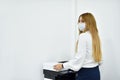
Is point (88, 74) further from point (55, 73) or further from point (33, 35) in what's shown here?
point (33, 35)

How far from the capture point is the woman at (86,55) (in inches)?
82.6

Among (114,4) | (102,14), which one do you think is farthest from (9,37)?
(114,4)

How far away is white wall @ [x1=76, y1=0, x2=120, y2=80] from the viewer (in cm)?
286

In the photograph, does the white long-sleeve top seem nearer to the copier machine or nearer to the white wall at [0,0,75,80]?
the copier machine

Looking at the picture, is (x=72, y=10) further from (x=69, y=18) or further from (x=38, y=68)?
(x=38, y=68)

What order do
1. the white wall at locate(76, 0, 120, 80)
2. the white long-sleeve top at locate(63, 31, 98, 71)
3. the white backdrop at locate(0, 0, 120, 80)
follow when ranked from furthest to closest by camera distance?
the white wall at locate(76, 0, 120, 80), the white backdrop at locate(0, 0, 120, 80), the white long-sleeve top at locate(63, 31, 98, 71)

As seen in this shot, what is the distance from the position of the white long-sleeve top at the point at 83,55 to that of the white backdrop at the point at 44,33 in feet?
1.45

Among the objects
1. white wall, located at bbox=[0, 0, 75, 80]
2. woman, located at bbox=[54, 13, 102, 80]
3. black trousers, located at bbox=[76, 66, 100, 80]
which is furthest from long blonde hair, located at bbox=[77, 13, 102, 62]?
white wall, located at bbox=[0, 0, 75, 80]

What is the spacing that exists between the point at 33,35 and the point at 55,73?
49cm

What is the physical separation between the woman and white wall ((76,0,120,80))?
2.21ft

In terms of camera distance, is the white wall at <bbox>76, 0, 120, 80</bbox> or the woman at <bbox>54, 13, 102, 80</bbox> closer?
the woman at <bbox>54, 13, 102, 80</bbox>

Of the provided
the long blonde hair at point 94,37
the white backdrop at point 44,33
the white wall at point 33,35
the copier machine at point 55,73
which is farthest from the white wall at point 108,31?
the copier machine at point 55,73

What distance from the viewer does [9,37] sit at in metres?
2.19

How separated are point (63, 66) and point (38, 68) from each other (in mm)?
373
